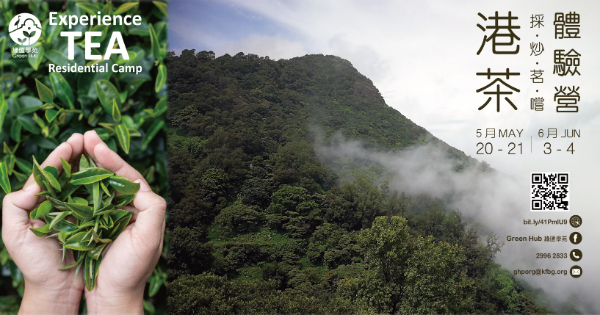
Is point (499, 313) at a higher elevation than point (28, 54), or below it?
below

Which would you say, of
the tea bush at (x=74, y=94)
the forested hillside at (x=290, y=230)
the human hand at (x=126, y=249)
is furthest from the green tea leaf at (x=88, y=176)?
the forested hillside at (x=290, y=230)

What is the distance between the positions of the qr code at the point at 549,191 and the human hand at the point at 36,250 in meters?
4.26

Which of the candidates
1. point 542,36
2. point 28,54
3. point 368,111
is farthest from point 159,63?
point 542,36

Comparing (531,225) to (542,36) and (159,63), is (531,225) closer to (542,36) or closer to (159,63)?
(542,36)

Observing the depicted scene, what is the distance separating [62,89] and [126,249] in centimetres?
89

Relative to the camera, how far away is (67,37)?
6.30ft

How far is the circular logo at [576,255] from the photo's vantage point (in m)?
3.79

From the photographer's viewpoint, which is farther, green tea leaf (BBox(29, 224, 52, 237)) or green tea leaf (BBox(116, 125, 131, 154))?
green tea leaf (BBox(116, 125, 131, 154))

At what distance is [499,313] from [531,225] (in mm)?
1055

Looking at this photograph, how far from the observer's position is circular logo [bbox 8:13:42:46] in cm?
190

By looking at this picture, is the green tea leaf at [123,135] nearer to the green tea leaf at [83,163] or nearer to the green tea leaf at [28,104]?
the green tea leaf at [83,163]

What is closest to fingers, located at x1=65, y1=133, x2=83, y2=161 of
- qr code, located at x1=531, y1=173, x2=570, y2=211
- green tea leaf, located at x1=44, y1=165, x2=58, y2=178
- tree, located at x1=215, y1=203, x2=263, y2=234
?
green tea leaf, located at x1=44, y1=165, x2=58, y2=178

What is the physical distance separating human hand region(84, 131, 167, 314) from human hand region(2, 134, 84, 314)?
11 cm

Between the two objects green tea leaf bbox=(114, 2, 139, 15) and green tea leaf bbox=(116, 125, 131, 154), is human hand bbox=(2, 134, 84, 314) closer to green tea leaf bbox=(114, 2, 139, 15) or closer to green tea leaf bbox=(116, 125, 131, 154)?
green tea leaf bbox=(116, 125, 131, 154)
